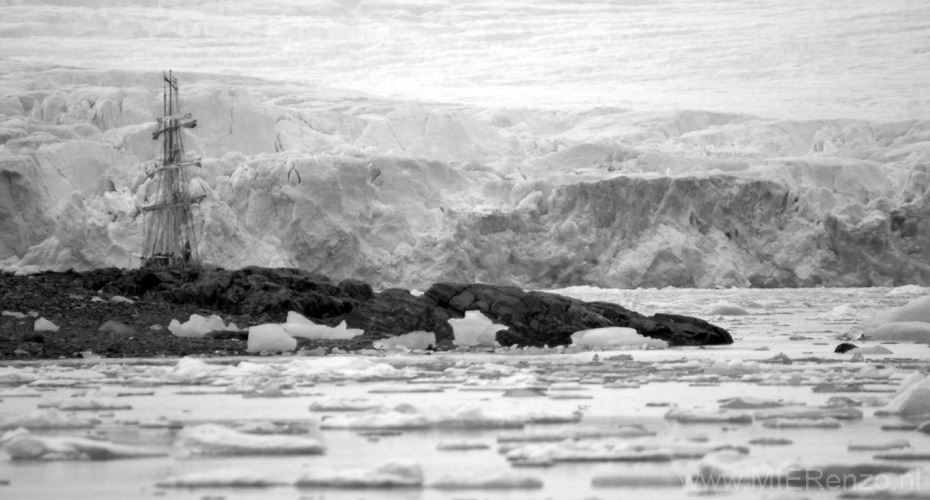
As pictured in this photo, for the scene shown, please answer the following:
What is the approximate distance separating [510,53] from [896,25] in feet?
68.1

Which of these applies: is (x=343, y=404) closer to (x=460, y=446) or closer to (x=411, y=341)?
(x=460, y=446)

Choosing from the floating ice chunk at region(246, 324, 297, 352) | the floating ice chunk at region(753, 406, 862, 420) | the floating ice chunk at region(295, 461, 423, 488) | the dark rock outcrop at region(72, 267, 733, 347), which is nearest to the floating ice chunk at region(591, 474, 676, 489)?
the floating ice chunk at region(295, 461, 423, 488)

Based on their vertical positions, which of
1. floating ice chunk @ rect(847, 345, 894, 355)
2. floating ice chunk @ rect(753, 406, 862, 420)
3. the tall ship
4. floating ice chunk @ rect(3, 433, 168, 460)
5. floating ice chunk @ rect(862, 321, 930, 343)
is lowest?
floating ice chunk @ rect(3, 433, 168, 460)

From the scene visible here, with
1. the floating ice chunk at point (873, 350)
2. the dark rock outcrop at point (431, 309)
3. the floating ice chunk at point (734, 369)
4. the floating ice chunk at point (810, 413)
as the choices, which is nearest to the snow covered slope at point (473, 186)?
the dark rock outcrop at point (431, 309)

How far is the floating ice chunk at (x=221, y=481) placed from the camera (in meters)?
3.23

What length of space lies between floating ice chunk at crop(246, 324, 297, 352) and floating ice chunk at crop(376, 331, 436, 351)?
0.79m

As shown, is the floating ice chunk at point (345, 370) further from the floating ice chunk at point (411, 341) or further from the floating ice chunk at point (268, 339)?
the floating ice chunk at point (411, 341)

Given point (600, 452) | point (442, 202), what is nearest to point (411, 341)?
point (600, 452)

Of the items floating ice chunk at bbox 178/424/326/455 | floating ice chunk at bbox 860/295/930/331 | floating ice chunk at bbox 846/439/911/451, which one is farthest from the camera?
floating ice chunk at bbox 860/295/930/331

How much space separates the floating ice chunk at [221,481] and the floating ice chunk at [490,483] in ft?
1.47

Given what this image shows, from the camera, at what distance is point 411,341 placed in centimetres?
929

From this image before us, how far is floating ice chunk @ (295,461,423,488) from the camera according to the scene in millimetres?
3217

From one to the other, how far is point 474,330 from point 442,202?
16.2 m

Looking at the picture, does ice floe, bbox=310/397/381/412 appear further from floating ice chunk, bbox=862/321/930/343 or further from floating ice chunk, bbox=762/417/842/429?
floating ice chunk, bbox=862/321/930/343
